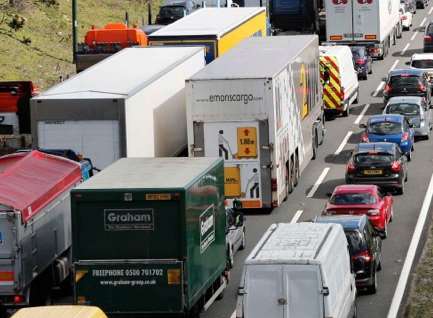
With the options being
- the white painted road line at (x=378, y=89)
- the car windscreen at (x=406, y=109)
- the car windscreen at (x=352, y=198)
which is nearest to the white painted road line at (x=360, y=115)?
the white painted road line at (x=378, y=89)

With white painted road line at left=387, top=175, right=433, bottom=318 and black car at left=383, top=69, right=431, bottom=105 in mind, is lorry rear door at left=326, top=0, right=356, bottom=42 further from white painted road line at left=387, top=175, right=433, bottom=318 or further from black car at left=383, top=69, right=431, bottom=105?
white painted road line at left=387, top=175, right=433, bottom=318

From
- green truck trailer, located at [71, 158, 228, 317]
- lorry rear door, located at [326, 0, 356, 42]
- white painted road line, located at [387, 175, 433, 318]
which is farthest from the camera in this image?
lorry rear door, located at [326, 0, 356, 42]

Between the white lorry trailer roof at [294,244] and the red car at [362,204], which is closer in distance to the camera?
the white lorry trailer roof at [294,244]

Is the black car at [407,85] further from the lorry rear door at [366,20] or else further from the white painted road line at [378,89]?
the lorry rear door at [366,20]

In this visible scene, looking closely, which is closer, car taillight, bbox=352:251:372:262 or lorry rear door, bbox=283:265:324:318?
lorry rear door, bbox=283:265:324:318

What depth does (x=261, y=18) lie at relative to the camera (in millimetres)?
55625

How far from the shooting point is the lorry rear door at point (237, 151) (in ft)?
122

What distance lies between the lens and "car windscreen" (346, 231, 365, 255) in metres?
29.7

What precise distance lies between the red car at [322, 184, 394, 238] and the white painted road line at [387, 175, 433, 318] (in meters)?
0.85

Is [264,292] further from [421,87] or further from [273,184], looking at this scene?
[421,87]

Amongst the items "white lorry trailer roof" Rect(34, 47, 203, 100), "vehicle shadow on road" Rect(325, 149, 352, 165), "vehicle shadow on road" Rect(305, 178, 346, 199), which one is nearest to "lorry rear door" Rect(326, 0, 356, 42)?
"vehicle shadow on road" Rect(325, 149, 352, 165)

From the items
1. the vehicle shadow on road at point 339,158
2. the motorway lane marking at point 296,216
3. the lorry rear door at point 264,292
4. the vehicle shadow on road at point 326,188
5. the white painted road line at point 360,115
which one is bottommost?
the motorway lane marking at point 296,216

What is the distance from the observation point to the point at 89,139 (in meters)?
34.6

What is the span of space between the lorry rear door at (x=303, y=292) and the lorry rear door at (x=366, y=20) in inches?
1743
